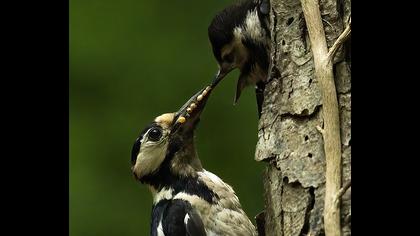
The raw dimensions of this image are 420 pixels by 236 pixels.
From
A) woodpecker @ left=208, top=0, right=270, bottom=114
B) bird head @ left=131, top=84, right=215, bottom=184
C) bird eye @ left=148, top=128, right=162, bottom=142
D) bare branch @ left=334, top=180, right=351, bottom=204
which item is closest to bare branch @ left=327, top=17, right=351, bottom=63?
bare branch @ left=334, top=180, right=351, bottom=204

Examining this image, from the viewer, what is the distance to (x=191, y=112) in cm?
356

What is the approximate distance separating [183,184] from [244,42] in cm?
72

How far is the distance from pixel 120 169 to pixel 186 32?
3.40ft

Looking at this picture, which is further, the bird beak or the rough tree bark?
the bird beak

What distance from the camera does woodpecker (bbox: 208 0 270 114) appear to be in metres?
3.44

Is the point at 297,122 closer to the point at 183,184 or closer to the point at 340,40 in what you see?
the point at 340,40

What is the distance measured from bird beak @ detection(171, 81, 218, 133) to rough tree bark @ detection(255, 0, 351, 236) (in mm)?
576

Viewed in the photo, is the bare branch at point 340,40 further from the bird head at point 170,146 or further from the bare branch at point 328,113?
the bird head at point 170,146

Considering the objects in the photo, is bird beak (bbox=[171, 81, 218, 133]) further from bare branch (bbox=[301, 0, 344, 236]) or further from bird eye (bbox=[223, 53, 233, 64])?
bare branch (bbox=[301, 0, 344, 236])


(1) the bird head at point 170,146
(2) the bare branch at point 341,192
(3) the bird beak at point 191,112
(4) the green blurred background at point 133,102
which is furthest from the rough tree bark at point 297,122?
(4) the green blurred background at point 133,102

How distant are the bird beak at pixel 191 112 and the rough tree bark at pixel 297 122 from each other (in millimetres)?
576

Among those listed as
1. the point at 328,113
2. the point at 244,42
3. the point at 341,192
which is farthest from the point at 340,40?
the point at 244,42
